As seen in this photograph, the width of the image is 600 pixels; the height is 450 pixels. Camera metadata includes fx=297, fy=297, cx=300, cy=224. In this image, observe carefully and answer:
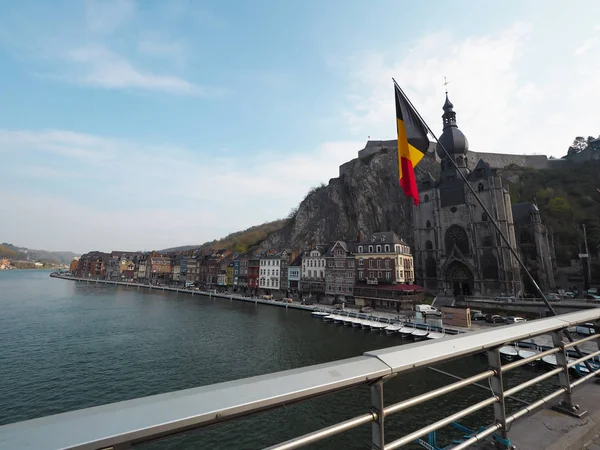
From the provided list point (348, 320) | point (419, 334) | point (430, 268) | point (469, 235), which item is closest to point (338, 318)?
point (348, 320)

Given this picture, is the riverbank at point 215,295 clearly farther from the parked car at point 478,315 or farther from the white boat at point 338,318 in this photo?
the parked car at point 478,315

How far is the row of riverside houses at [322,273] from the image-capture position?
161 feet

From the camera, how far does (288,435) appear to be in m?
15.1

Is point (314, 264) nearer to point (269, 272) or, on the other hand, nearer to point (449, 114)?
point (269, 272)

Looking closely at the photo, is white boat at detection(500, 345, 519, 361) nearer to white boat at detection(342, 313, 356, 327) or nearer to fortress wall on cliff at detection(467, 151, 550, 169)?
white boat at detection(342, 313, 356, 327)

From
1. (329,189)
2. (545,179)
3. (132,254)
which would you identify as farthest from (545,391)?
(132,254)

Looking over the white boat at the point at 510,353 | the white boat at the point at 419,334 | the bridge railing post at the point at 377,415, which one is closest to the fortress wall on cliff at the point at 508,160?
the white boat at the point at 419,334

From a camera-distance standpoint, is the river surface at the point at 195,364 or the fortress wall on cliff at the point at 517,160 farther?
the fortress wall on cliff at the point at 517,160

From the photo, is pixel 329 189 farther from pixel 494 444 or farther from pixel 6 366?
pixel 494 444

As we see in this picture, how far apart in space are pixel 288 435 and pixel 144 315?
41.5 metres

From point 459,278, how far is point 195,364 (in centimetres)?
4536

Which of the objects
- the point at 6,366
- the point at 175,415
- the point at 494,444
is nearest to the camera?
the point at 175,415

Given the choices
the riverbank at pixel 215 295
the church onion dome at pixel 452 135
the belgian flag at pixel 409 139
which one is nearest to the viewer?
the belgian flag at pixel 409 139

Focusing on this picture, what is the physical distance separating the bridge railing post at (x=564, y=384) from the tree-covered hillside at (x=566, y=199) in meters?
68.5
